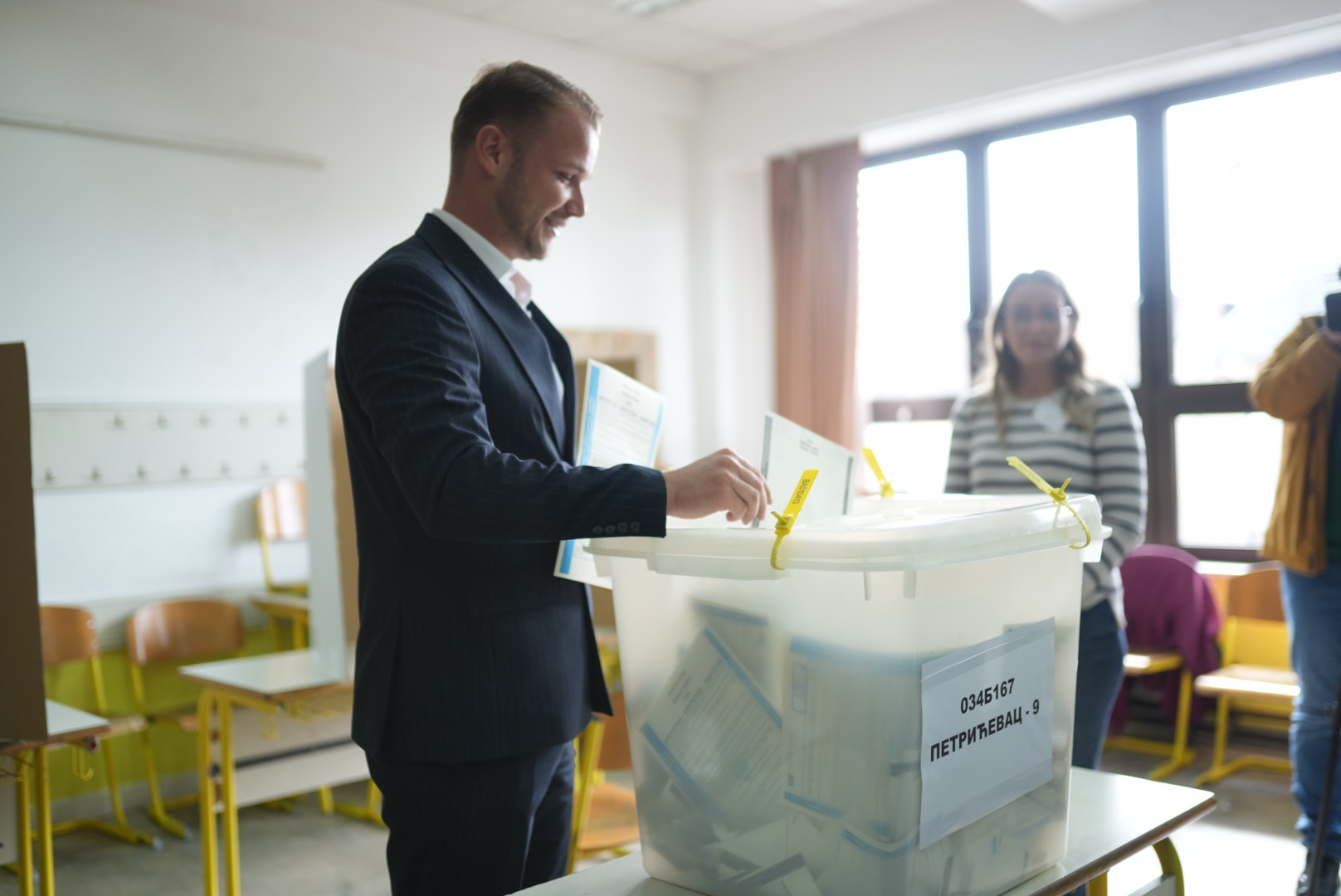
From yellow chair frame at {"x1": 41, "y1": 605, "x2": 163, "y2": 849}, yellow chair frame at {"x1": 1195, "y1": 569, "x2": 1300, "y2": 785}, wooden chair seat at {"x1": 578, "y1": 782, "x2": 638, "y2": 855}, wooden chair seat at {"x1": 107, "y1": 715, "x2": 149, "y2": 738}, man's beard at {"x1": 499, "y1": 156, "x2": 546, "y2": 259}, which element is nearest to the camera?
man's beard at {"x1": 499, "y1": 156, "x2": 546, "y2": 259}

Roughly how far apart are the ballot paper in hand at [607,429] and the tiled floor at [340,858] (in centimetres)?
207

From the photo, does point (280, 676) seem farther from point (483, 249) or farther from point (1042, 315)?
point (1042, 315)

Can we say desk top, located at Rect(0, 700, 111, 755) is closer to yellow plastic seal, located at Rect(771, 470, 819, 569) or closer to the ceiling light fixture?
yellow plastic seal, located at Rect(771, 470, 819, 569)

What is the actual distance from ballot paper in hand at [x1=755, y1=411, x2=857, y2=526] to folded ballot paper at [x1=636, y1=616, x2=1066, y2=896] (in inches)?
11.5

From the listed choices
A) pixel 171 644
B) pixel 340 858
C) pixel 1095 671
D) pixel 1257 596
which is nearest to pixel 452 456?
pixel 1095 671

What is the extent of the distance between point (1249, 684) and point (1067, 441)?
1914mm

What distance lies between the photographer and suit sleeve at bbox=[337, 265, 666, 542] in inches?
38.1

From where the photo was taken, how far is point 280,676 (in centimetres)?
264

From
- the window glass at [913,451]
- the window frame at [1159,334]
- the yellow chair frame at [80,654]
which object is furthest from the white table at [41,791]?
the window frame at [1159,334]

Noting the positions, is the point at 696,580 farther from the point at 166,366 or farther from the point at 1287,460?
the point at 166,366

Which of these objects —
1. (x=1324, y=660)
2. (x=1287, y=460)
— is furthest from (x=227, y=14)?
(x=1324, y=660)

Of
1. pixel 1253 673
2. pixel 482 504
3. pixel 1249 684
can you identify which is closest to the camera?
pixel 482 504

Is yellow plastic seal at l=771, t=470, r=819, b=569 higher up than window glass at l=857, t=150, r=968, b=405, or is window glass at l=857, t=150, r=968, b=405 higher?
window glass at l=857, t=150, r=968, b=405

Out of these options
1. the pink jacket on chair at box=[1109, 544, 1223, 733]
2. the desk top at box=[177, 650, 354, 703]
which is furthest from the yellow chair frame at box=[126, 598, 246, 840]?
the pink jacket on chair at box=[1109, 544, 1223, 733]
